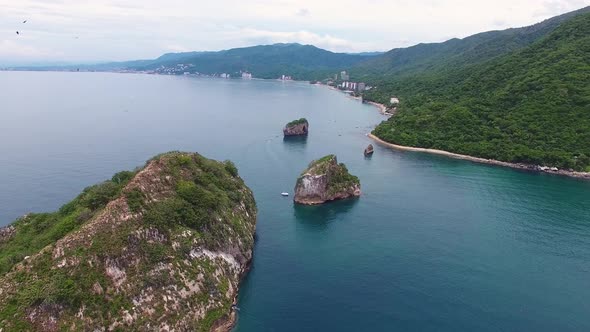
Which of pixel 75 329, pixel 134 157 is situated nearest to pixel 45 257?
pixel 75 329

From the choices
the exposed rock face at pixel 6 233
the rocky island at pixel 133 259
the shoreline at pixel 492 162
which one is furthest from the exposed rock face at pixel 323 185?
the shoreline at pixel 492 162

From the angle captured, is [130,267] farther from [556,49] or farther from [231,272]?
[556,49]

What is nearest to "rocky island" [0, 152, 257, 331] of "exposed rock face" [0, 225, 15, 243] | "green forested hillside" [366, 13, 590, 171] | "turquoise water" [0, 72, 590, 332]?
"exposed rock face" [0, 225, 15, 243]

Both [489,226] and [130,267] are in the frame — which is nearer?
[130,267]

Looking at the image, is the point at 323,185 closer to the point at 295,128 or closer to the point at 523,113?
the point at 295,128

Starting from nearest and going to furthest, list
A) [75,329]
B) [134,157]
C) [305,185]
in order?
[75,329] → [305,185] → [134,157]

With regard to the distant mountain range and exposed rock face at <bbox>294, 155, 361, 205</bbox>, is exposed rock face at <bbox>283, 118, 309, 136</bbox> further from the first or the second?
exposed rock face at <bbox>294, 155, 361, 205</bbox>

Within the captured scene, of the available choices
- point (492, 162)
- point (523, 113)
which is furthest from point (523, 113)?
point (492, 162)
